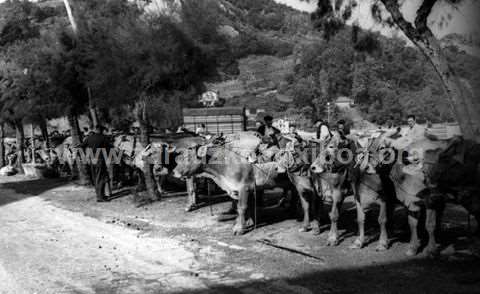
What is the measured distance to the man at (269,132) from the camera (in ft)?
39.7

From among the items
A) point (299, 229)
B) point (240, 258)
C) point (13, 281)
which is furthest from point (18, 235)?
point (299, 229)

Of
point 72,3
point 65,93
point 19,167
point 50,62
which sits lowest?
point 19,167

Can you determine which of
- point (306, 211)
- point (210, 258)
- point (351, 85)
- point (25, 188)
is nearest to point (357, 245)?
point (306, 211)

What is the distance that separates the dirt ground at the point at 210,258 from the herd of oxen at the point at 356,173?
0.50 meters

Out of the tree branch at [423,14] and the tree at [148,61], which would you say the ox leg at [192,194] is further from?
the tree branch at [423,14]

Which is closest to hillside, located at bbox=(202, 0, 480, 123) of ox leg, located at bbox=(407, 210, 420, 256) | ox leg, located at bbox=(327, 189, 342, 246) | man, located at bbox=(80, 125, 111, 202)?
man, located at bbox=(80, 125, 111, 202)

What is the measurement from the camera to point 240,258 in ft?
29.0

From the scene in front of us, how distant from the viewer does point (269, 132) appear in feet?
42.8

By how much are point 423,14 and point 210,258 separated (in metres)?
7.65

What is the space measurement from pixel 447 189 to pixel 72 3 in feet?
62.9

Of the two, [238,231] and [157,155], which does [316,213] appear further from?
[157,155]

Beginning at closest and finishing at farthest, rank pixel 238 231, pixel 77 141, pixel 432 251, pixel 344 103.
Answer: pixel 432 251 < pixel 238 231 < pixel 77 141 < pixel 344 103

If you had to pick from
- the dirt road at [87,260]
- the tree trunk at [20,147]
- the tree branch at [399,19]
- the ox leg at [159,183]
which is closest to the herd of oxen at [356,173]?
the dirt road at [87,260]

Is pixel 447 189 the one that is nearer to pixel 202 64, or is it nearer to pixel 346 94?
pixel 202 64
